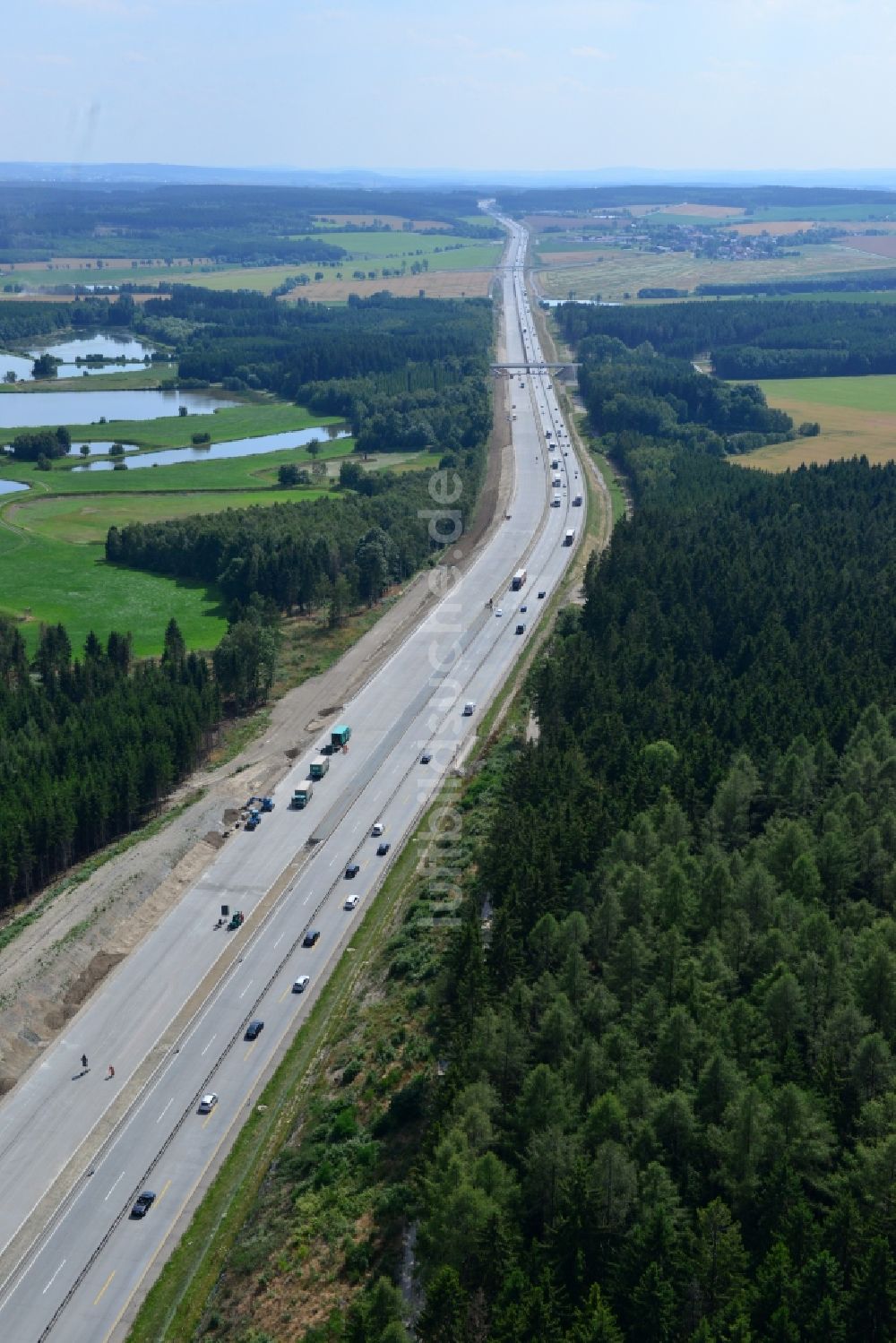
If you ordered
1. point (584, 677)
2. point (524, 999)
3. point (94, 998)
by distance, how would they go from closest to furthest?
point (524, 999)
point (94, 998)
point (584, 677)

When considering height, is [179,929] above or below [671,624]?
below

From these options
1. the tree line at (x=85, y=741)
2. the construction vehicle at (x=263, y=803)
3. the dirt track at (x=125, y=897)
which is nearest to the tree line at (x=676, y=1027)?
the construction vehicle at (x=263, y=803)

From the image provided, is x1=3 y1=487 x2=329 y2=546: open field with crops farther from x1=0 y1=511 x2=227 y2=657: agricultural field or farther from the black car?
the black car

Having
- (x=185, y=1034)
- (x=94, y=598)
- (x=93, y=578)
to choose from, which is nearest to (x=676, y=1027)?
(x=185, y=1034)

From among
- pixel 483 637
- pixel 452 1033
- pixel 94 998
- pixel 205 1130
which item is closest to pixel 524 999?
pixel 452 1033

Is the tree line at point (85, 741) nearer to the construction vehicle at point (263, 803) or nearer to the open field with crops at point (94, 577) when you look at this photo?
the construction vehicle at point (263, 803)

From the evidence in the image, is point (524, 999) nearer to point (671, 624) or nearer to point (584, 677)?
point (584, 677)

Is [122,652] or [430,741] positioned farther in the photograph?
[122,652]

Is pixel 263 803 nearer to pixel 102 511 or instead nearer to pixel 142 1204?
pixel 142 1204
